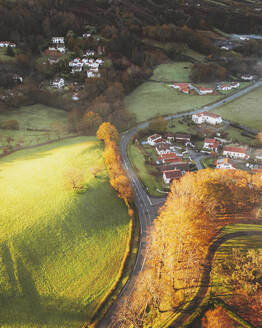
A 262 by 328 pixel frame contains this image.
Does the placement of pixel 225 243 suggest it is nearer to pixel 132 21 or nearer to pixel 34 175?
pixel 34 175

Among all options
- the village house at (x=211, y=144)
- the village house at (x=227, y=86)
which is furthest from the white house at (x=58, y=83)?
the village house at (x=227, y=86)

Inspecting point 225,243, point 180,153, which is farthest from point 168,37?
point 225,243

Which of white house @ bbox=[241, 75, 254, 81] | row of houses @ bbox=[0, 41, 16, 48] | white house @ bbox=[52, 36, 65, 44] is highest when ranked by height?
white house @ bbox=[52, 36, 65, 44]

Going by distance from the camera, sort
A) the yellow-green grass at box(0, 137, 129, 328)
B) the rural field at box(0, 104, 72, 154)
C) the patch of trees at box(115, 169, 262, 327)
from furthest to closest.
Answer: the rural field at box(0, 104, 72, 154) < the yellow-green grass at box(0, 137, 129, 328) < the patch of trees at box(115, 169, 262, 327)

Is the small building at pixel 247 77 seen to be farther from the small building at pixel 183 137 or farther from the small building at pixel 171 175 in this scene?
the small building at pixel 171 175

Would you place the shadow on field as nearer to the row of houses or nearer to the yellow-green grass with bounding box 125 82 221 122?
the yellow-green grass with bounding box 125 82 221 122

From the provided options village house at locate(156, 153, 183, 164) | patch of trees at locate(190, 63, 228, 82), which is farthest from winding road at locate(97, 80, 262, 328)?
patch of trees at locate(190, 63, 228, 82)

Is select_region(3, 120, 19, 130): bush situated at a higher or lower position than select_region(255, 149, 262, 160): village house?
higher

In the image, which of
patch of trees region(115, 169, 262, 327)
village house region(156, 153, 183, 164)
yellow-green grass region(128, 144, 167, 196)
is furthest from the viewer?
village house region(156, 153, 183, 164)

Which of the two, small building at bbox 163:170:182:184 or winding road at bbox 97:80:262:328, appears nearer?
winding road at bbox 97:80:262:328
